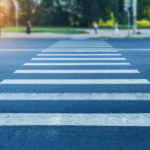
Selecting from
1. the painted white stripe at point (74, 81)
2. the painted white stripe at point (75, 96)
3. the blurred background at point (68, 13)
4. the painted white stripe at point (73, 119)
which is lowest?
the painted white stripe at point (73, 119)

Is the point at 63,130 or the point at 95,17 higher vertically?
the point at 95,17

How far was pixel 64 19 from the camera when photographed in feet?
195

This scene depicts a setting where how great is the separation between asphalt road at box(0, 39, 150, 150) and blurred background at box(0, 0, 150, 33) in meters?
45.5

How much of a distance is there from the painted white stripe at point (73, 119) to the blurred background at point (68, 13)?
48.9 metres

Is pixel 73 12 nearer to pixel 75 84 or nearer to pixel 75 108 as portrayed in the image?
pixel 75 84

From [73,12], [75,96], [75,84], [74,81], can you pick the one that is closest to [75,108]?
[75,96]

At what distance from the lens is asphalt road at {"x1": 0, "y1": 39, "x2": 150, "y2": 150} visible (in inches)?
163

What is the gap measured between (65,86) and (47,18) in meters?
54.2

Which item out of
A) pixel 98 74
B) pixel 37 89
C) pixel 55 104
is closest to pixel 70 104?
pixel 55 104

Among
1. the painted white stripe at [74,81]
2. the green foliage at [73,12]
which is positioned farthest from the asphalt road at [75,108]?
the green foliage at [73,12]

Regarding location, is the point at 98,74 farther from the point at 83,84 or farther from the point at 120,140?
the point at 120,140

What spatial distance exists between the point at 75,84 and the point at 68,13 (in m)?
52.1

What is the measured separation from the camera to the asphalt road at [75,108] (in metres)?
4.13

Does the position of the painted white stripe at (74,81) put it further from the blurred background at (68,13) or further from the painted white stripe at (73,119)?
the blurred background at (68,13)
